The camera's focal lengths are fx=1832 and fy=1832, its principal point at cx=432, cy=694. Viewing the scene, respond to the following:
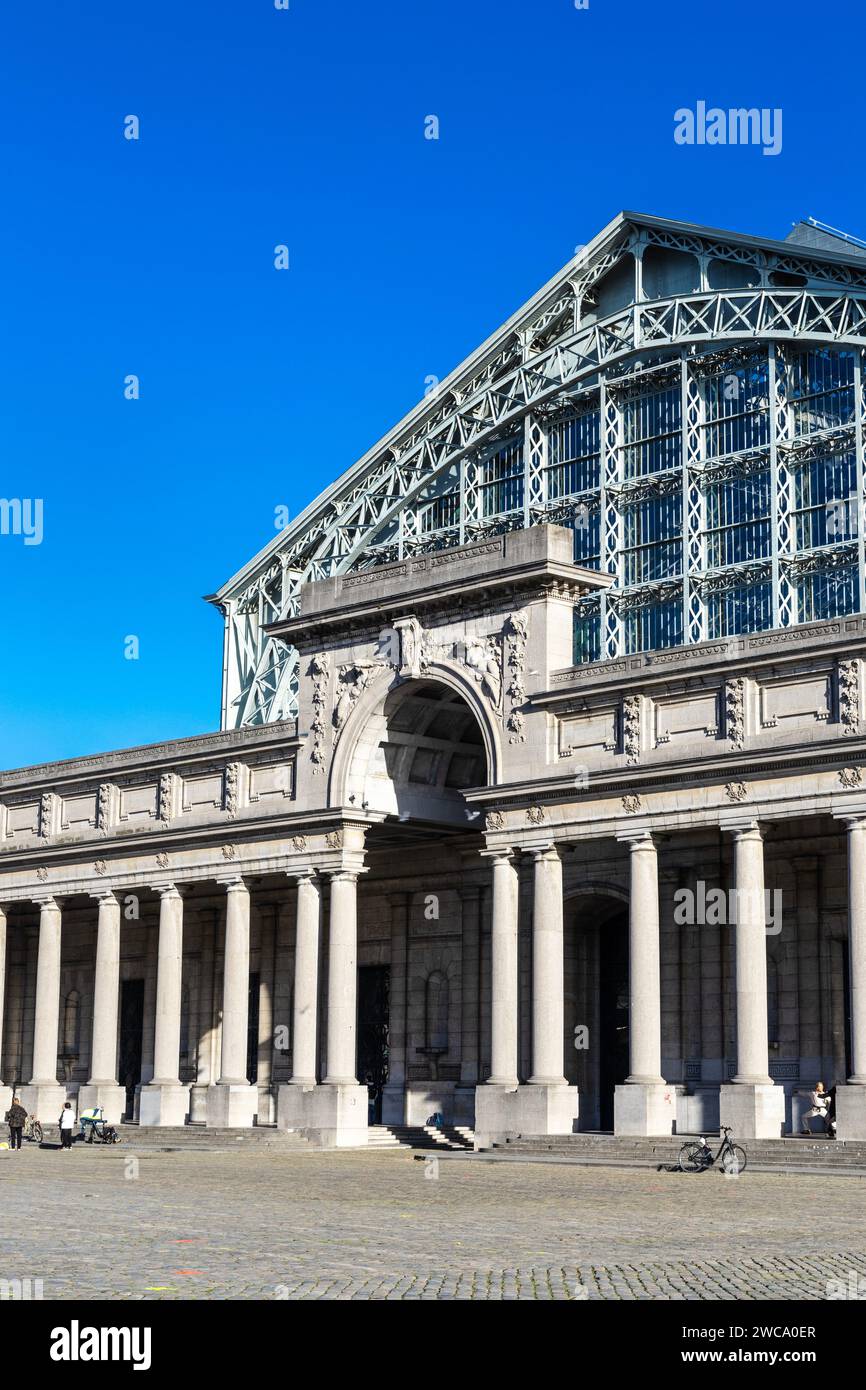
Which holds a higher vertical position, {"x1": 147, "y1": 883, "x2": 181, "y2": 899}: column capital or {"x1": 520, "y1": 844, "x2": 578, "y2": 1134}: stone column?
{"x1": 147, "y1": 883, "x2": 181, "y2": 899}: column capital

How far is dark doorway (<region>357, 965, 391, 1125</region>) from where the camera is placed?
59.7m

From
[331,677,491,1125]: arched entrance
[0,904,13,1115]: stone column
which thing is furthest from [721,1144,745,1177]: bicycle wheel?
[0,904,13,1115]: stone column

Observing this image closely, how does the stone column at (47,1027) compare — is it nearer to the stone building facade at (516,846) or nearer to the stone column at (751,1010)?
the stone building facade at (516,846)

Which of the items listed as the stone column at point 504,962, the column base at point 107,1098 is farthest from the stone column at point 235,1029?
the stone column at point 504,962

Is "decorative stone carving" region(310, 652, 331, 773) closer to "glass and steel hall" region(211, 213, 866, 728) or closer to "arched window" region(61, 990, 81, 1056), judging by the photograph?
"glass and steel hall" region(211, 213, 866, 728)

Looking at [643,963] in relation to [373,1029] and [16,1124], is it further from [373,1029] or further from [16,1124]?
[16,1124]

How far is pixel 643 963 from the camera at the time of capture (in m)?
45.1

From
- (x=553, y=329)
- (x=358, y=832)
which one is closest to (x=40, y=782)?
(x=358, y=832)

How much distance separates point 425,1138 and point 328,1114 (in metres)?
3.06

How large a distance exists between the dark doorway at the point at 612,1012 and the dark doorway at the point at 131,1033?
21.4 metres

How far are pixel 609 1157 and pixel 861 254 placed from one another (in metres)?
35.7

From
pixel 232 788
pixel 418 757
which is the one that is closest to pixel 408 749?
pixel 418 757

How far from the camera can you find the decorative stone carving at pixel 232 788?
5762cm

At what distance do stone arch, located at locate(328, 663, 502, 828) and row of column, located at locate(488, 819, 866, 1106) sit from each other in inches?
206
